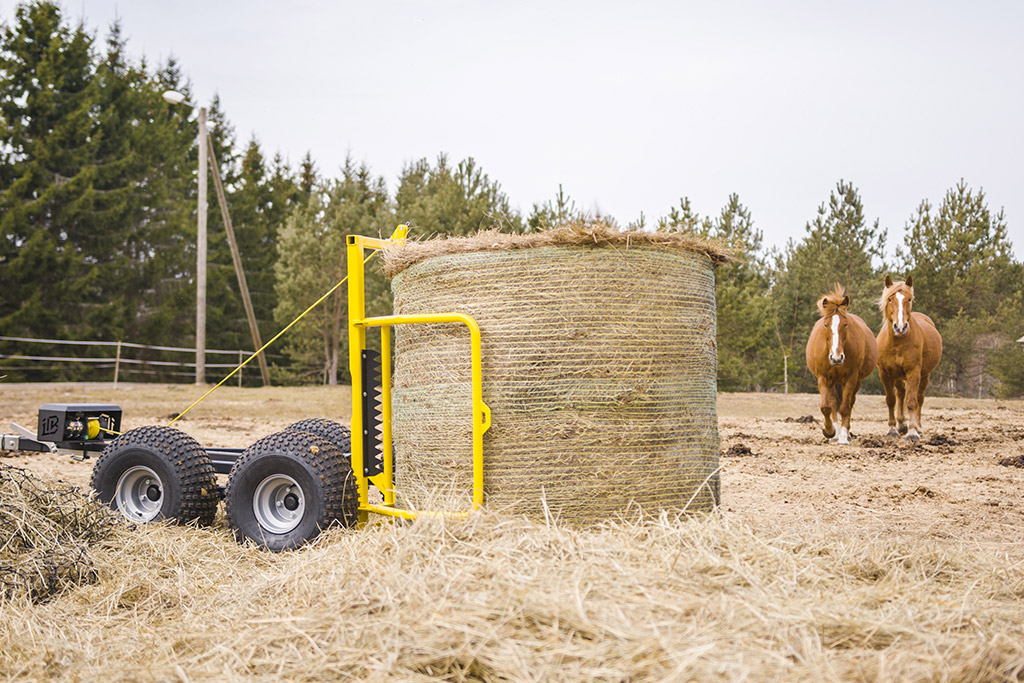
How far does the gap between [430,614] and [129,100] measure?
34305 mm

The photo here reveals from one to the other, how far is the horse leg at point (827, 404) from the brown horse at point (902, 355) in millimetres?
1030

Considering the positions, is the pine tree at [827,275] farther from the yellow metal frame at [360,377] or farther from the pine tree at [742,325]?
the yellow metal frame at [360,377]

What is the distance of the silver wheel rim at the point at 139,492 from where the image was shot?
484cm

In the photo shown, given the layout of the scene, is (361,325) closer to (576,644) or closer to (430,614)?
(430,614)

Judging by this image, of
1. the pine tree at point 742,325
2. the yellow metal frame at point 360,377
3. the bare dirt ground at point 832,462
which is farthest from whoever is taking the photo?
the pine tree at point 742,325

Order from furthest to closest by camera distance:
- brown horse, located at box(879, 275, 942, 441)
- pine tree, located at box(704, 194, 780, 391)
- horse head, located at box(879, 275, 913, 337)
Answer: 1. pine tree, located at box(704, 194, 780, 391)
2. brown horse, located at box(879, 275, 942, 441)
3. horse head, located at box(879, 275, 913, 337)

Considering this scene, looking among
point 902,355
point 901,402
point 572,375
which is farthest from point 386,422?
point 901,402

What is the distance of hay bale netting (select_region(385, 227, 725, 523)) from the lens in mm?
3729

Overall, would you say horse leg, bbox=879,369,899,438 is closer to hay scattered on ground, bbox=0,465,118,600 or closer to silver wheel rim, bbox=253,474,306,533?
silver wheel rim, bbox=253,474,306,533

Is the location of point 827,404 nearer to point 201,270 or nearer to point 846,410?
point 846,410

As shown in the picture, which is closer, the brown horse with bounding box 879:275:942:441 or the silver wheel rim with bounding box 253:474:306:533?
the silver wheel rim with bounding box 253:474:306:533

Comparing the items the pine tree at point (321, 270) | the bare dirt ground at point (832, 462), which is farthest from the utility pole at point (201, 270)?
the pine tree at point (321, 270)

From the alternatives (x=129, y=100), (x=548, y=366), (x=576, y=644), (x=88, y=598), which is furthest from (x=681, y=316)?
(x=129, y=100)

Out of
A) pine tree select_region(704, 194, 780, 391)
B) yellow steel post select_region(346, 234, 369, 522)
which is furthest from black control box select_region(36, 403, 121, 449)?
pine tree select_region(704, 194, 780, 391)
